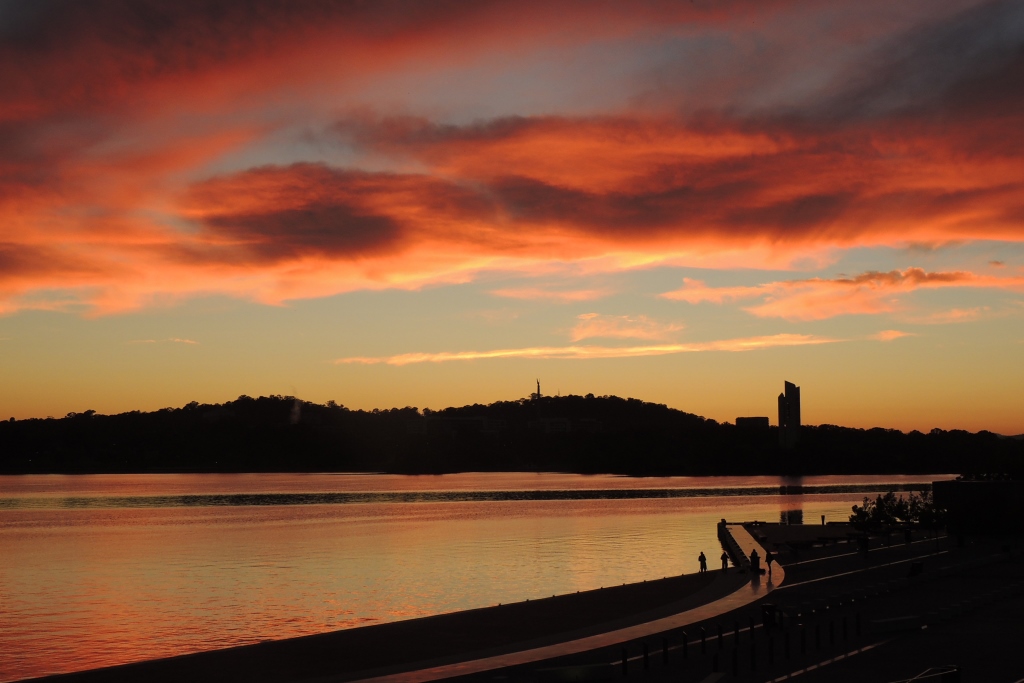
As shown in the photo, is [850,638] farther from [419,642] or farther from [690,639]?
[419,642]

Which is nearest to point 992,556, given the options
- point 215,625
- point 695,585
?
point 695,585

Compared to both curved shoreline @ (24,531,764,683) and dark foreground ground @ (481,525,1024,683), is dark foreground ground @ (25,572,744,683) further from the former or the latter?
dark foreground ground @ (481,525,1024,683)

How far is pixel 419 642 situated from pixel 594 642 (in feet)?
31.0

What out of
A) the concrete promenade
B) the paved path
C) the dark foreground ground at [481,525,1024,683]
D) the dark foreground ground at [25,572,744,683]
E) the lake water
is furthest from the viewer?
the lake water

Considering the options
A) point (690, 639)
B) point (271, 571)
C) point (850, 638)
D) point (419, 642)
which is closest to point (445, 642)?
point (419, 642)

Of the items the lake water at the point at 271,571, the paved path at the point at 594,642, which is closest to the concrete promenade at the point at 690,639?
the paved path at the point at 594,642

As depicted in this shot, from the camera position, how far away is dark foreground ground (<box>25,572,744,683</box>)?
1710 inches

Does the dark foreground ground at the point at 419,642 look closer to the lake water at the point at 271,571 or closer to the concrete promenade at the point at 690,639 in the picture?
the concrete promenade at the point at 690,639

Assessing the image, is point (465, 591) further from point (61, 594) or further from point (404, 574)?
point (61, 594)

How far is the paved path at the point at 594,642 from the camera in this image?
39.8 meters

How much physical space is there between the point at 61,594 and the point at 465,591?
3428cm

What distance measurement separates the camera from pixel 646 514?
19638cm

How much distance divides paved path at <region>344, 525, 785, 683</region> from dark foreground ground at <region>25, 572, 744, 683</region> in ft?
3.53

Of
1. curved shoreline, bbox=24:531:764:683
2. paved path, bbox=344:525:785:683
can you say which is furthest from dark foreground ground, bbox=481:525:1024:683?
curved shoreline, bbox=24:531:764:683
